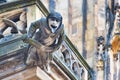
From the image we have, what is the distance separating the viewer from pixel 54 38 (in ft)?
28.6

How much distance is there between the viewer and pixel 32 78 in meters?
9.05

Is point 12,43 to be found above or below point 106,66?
above

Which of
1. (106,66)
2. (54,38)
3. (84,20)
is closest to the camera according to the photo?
(54,38)

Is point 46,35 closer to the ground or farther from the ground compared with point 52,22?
closer to the ground

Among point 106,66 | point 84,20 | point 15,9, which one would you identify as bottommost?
point 106,66

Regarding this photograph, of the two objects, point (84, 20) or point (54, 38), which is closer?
point (54, 38)

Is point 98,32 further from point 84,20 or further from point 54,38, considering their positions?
point 54,38

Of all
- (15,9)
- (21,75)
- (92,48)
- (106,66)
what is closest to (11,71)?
(21,75)

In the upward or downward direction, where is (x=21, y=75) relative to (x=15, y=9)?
downward

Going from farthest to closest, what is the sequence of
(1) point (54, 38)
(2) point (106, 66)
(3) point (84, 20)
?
(2) point (106, 66), (3) point (84, 20), (1) point (54, 38)

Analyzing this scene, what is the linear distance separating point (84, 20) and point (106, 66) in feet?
4.48

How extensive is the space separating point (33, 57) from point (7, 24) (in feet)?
1.72

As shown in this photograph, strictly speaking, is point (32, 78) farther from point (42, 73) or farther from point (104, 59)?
point (104, 59)

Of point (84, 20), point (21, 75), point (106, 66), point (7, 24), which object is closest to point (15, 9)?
point (7, 24)
